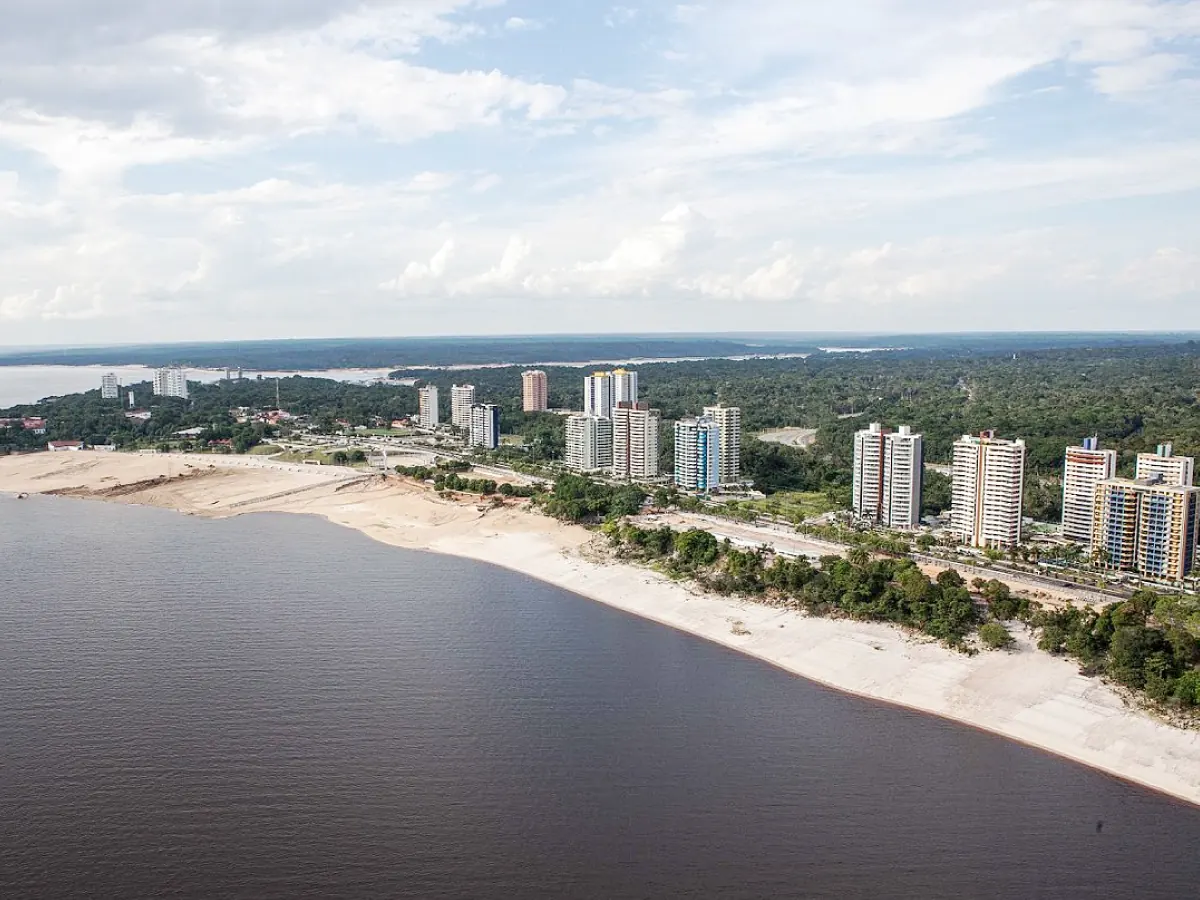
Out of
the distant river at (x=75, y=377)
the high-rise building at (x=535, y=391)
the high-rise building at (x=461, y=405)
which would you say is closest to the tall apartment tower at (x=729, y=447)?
the high-rise building at (x=461, y=405)

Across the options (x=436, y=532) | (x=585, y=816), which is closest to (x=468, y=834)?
(x=585, y=816)

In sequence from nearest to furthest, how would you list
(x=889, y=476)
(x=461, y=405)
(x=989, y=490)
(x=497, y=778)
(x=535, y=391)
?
1. (x=497, y=778)
2. (x=989, y=490)
3. (x=889, y=476)
4. (x=461, y=405)
5. (x=535, y=391)

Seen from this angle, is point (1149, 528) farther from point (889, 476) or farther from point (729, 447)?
point (729, 447)

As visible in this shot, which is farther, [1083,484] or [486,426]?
[486,426]

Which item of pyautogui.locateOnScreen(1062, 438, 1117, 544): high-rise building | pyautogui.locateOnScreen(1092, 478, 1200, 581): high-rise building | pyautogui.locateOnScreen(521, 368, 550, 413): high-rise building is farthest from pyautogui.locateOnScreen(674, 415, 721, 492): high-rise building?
pyautogui.locateOnScreen(521, 368, 550, 413): high-rise building

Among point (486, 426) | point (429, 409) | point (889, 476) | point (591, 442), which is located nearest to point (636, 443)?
point (591, 442)

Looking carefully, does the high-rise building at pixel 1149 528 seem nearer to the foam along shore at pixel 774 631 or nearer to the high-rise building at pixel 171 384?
the foam along shore at pixel 774 631

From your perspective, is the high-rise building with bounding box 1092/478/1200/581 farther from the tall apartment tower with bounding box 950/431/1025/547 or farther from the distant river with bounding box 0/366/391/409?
the distant river with bounding box 0/366/391/409

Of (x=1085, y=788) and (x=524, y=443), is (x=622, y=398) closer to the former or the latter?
(x=524, y=443)
